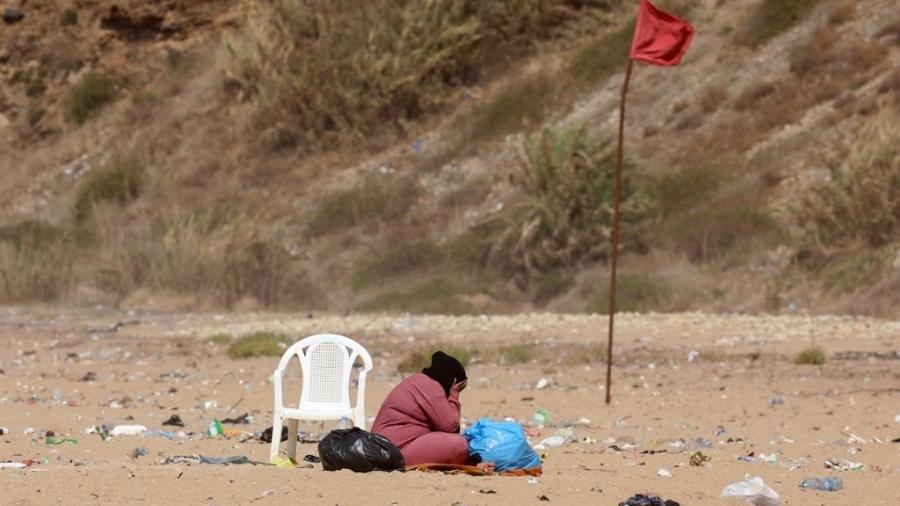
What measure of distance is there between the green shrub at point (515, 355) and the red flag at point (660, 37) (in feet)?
14.9

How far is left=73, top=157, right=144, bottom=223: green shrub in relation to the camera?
34.8 metres

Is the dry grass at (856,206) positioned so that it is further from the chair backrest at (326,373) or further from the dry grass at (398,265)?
the chair backrest at (326,373)

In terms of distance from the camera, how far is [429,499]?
7.79 m

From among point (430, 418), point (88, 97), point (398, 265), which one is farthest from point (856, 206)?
point (88, 97)

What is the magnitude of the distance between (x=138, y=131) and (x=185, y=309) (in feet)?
44.7

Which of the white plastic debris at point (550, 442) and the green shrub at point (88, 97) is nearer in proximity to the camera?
the white plastic debris at point (550, 442)

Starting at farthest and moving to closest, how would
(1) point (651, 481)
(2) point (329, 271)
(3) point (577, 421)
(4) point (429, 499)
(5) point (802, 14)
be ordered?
(5) point (802, 14), (2) point (329, 271), (3) point (577, 421), (1) point (651, 481), (4) point (429, 499)

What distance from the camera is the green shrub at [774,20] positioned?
106 ft

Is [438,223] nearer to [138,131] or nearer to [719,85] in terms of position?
[719,85]

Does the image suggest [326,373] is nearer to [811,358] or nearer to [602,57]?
[811,358]

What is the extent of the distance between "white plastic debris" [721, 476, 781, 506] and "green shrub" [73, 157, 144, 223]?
90.7 ft

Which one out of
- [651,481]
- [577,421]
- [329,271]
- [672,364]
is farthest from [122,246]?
[651,481]

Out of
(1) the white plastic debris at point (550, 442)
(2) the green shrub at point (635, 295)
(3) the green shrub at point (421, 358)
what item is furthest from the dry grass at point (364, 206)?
(1) the white plastic debris at point (550, 442)

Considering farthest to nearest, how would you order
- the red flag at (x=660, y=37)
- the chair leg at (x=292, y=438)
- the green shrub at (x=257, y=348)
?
the green shrub at (x=257, y=348) → the red flag at (x=660, y=37) → the chair leg at (x=292, y=438)
